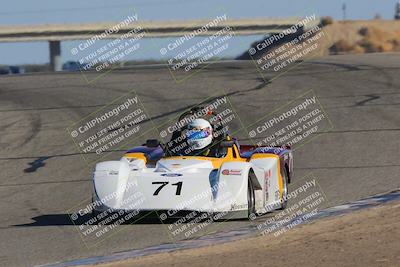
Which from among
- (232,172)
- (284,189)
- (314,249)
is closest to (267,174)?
(284,189)

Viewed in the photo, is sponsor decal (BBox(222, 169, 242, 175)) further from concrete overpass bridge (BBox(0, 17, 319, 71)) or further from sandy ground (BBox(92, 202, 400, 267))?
concrete overpass bridge (BBox(0, 17, 319, 71))

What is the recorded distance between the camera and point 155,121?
2188 centimetres

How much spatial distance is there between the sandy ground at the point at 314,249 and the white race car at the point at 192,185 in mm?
1383

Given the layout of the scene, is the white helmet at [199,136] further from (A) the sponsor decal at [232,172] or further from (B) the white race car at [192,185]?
(A) the sponsor decal at [232,172]

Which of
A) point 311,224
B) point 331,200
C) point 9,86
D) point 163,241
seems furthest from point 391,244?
point 9,86

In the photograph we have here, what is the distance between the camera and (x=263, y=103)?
23109 mm

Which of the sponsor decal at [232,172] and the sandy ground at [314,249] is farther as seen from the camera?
the sponsor decal at [232,172]

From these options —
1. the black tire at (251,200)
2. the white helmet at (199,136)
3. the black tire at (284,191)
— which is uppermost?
the white helmet at (199,136)

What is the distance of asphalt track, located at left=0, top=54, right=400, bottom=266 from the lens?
38.8ft

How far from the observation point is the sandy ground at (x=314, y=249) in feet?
29.7

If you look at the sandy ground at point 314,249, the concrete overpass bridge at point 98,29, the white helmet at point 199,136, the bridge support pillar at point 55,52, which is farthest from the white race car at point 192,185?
the bridge support pillar at point 55,52

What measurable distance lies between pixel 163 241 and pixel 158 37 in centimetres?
6197

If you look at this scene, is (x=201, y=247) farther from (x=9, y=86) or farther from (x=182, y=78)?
(x=9, y=86)

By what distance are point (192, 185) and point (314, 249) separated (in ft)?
9.42
